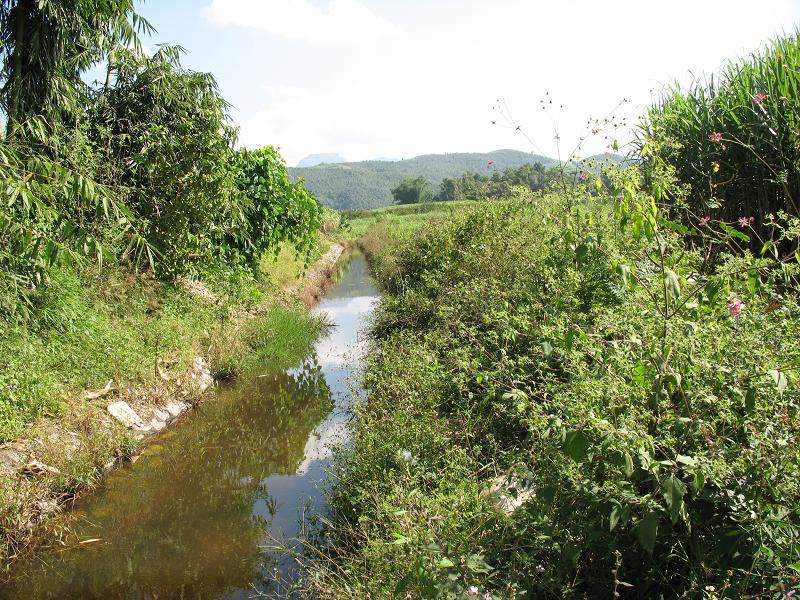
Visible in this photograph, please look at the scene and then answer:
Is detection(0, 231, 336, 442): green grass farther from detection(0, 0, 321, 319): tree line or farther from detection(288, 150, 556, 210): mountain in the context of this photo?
detection(288, 150, 556, 210): mountain

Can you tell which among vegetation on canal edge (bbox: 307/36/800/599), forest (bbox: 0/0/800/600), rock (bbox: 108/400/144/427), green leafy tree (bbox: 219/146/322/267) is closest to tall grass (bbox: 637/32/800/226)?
forest (bbox: 0/0/800/600)

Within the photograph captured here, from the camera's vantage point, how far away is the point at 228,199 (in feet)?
35.3

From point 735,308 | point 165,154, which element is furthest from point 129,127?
point 735,308

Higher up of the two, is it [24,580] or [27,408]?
[27,408]

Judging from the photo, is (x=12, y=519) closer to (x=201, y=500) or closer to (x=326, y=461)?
(x=201, y=500)

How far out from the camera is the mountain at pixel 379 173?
14362 cm

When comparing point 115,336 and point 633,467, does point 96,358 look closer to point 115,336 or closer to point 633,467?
point 115,336

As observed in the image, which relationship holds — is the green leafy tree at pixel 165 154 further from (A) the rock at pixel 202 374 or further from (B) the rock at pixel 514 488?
(B) the rock at pixel 514 488

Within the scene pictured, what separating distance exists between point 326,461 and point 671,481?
5.09 m

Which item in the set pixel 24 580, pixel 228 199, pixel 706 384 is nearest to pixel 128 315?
pixel 228 199

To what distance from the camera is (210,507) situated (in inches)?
242

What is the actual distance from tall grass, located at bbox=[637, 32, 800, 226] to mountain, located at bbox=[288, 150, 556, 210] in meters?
126

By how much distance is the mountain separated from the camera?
14362cm

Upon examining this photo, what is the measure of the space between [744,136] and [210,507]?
6.78 metres
